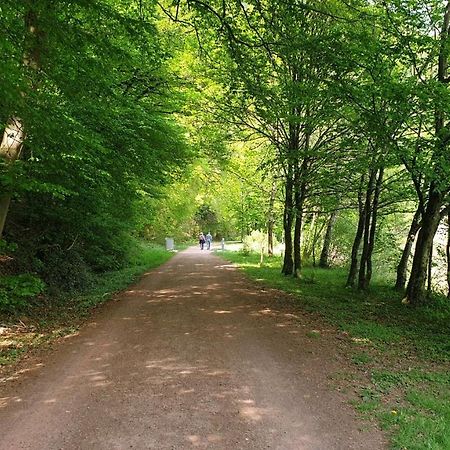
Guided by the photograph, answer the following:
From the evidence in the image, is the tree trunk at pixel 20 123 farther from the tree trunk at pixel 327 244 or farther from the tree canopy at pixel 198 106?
the tree trunk at pixel 327 244

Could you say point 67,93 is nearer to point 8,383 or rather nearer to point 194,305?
point 8,383

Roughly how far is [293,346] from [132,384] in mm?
2954

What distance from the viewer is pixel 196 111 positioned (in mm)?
15797

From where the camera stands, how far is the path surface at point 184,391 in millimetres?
4207

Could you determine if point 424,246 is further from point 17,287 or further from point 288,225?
point 17,287

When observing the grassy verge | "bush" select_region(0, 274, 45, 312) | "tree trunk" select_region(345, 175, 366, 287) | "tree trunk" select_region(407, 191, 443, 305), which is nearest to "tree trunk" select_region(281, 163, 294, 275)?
"tree trunk" select_region(345, 175, 366, 287)

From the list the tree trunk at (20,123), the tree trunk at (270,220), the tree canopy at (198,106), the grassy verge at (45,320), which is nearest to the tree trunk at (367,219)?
the tree canopy at (198,106)

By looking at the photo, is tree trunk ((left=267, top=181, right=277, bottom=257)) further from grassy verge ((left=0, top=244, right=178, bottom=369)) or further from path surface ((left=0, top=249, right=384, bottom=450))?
path surface ((left=0, top=249, right=384, bottom=450))

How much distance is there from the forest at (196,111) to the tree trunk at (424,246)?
1.7 inches

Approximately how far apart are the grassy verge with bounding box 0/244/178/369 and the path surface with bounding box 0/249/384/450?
571 mm

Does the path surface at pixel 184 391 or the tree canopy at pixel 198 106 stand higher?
the tree canopy at pixel 198 106

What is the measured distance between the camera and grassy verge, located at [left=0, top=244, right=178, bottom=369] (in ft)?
23.5

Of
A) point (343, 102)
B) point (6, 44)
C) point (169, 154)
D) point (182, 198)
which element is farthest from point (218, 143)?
point (6, 44)

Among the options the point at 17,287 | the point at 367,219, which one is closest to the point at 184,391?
the point at 17,287
